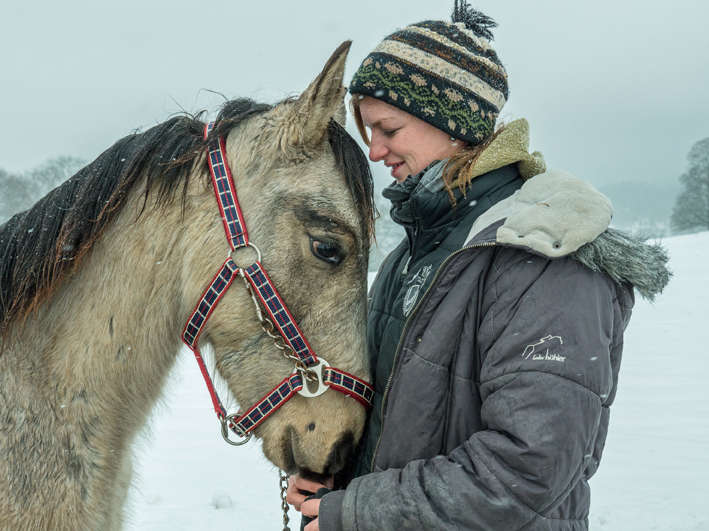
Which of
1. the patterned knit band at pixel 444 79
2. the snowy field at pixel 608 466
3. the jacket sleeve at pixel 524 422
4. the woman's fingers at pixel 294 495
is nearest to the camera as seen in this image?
the jacket sleeve at pixel 524 422

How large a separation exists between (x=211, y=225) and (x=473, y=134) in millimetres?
1121

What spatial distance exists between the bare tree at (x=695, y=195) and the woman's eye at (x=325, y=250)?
39826mm

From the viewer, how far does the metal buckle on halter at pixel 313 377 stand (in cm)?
185

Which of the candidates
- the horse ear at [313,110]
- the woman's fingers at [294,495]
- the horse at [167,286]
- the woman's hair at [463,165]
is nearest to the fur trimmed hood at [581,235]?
the woman's hair at [463,165]

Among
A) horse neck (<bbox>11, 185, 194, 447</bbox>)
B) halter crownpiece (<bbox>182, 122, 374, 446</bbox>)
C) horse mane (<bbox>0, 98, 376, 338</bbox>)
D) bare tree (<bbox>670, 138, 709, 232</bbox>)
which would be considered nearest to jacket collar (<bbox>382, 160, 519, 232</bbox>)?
horse mane (<bbox>0, 98, 376, 338</bbox>)

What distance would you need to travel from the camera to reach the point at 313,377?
1860 millimetres

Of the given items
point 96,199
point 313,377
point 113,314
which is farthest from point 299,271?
point 96,199

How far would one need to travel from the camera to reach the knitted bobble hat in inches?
70.9

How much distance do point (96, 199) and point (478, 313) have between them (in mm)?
1600

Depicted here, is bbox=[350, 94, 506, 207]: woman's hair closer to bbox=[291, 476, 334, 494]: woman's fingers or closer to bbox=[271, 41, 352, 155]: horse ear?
bbox=[271, 41, 352, 155]: horse ear

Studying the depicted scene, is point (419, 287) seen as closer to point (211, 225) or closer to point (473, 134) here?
point (473, 134)

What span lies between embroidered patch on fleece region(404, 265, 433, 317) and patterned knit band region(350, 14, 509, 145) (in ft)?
1.84

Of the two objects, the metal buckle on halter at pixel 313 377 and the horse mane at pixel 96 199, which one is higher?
the horse mane at pixel 96 199

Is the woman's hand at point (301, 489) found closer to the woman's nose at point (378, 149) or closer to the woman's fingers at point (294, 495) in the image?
the woman's fingers at point (294, 495)
